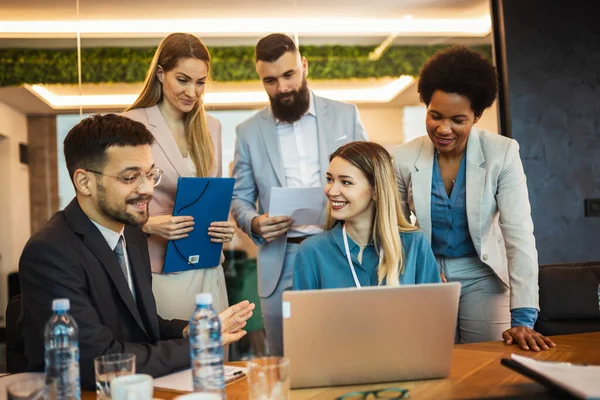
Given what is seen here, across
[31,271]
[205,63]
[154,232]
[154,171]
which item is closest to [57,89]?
[205,63]

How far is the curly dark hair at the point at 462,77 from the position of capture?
267cm

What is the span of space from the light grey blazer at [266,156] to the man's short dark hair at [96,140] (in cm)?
109

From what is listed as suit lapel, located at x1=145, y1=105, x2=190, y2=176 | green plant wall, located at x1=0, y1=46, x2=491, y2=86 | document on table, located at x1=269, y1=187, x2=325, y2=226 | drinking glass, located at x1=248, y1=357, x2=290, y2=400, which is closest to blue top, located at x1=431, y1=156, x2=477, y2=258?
document on table, located at x1=269, y1=187, x2=325, y2=226

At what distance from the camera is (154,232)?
2760 millimetres

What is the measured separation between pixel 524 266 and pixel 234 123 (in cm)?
260

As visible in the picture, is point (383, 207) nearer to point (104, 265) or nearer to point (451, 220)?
point (451, 220)

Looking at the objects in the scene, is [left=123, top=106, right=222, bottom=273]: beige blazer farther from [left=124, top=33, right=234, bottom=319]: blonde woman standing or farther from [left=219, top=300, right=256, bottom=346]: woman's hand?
[left=219, top=300, right=256, bottom=346]: woman's hand

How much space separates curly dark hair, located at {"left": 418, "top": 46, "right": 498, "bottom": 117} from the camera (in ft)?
8.77

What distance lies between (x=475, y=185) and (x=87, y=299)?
158 cm

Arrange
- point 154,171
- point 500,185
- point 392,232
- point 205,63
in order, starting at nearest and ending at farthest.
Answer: point 154,171, point 392,232, point 500,185, point 205,63

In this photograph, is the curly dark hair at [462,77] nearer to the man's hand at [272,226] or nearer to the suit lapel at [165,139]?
the man's hand at [272,226]

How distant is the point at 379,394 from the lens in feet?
5.24

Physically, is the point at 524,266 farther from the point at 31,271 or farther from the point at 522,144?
the point at 522,144

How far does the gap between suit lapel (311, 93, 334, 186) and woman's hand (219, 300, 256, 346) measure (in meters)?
1.36
